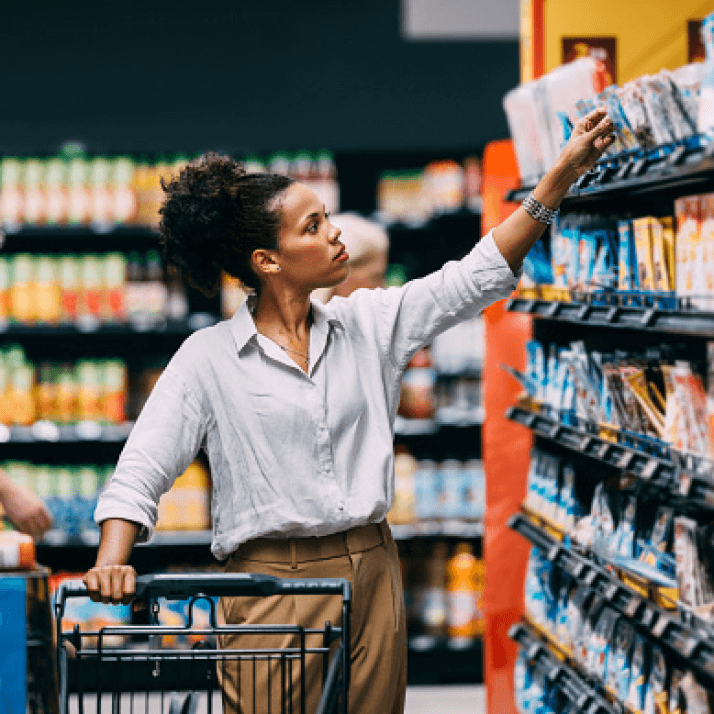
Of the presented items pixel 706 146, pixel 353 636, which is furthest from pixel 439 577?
pixel 706 146

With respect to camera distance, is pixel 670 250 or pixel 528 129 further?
pixel 528 129

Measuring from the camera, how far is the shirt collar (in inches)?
87.8

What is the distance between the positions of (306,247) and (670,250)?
0.85 meters

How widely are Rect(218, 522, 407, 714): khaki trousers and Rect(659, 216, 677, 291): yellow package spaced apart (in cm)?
89

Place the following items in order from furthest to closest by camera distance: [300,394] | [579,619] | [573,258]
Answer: [579,619], [573,258], [300,394]

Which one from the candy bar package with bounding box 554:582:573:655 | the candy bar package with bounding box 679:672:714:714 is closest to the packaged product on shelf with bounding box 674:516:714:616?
the candy bar package with bounding box 679:672:714:714

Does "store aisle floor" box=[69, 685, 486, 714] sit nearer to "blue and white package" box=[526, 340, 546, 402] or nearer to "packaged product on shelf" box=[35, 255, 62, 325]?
"packaged product on shelf" box=[35, 255, 62, 325]

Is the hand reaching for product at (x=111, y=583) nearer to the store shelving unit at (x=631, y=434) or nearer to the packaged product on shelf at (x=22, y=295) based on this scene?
the store shelving unit at (x=631, y=434)

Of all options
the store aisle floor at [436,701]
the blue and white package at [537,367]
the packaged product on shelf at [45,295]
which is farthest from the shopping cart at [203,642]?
the packaged product on shelf at [45,295]

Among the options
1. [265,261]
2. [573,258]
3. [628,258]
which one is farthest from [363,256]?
[265,261]

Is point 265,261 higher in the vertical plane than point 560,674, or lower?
higher

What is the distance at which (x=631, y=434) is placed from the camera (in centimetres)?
263

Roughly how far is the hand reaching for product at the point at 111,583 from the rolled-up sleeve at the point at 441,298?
0.77 metres

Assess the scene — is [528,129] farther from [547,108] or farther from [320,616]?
[320,616]
